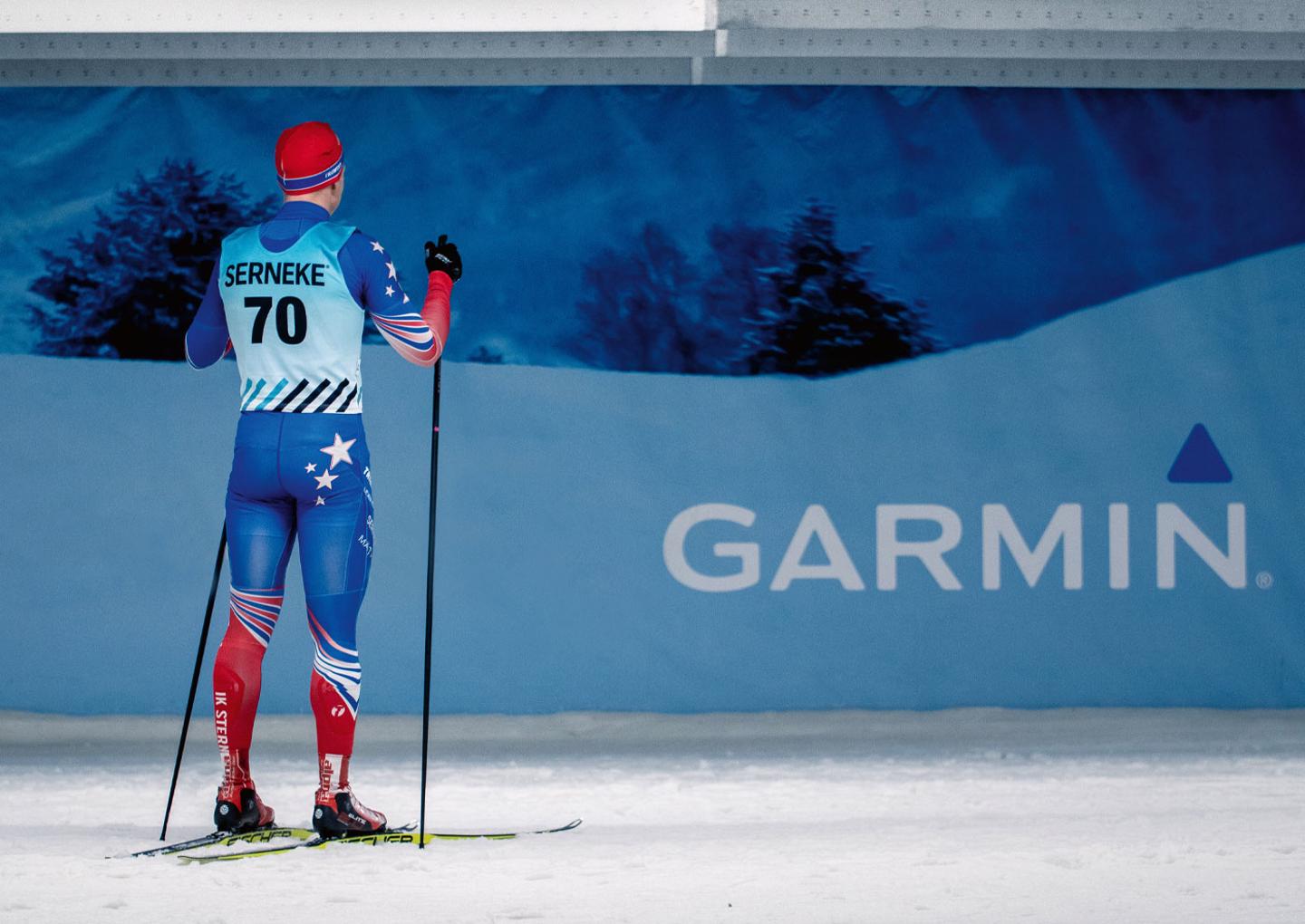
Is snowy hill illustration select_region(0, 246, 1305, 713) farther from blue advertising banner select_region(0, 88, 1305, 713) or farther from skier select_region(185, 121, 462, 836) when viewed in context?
skier select_region(185, 121, 462, 836)

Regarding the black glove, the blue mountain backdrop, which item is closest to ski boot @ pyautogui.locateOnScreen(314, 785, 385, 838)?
the black glove

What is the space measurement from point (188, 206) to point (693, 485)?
6.85ft

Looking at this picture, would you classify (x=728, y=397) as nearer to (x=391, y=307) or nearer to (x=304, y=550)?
(x=391, y=307)

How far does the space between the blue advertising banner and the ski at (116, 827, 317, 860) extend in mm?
1857

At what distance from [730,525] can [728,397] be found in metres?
0.47

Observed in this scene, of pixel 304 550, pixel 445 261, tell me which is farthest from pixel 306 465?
pixel 445 261

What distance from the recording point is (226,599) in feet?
18.0

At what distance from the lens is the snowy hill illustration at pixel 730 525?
5.47m

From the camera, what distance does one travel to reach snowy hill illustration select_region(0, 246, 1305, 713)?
5473 mm

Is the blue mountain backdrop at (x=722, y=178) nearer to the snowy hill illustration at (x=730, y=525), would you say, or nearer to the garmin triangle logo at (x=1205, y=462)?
the snowy hill illustration at (x=730, y=525)

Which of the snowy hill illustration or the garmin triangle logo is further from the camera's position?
the garmin triangle logo

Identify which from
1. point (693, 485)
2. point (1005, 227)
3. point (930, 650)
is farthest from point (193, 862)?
point (1005, 227)

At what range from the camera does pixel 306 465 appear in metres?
3.53

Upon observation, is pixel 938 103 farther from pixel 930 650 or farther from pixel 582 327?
pixel 930 650
